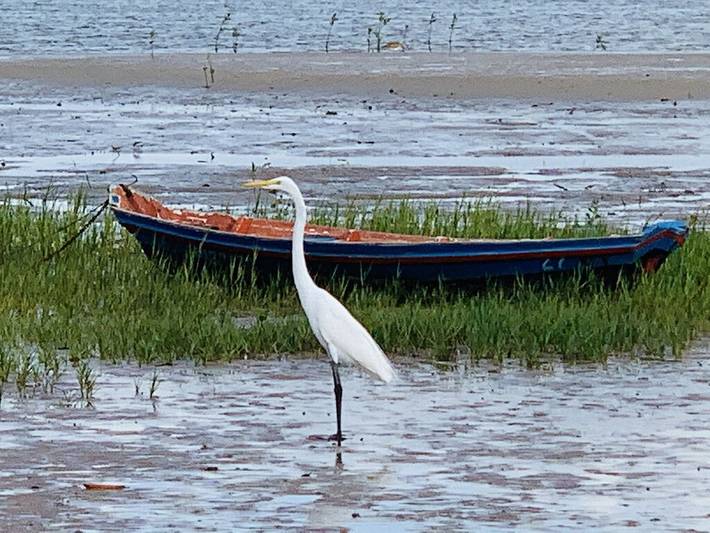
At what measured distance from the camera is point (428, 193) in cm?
2028

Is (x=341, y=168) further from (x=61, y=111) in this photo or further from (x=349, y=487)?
(x=349, y=487)

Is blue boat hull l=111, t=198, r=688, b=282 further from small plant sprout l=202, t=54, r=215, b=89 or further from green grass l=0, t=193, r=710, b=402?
small plant sprout l=202, t=54, r=215, b=89

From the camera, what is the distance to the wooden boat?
500 inches

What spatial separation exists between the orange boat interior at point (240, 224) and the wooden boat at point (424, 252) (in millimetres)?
343

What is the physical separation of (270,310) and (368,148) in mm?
11664

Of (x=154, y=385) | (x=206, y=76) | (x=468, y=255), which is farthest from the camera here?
(x=206, y=76)

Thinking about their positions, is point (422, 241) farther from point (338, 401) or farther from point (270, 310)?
point (338, 401)

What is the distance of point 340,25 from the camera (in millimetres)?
58094

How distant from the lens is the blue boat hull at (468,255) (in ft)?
41.6

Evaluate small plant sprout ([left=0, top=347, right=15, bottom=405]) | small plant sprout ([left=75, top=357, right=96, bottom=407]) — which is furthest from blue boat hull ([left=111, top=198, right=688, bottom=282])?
small plant sprout ([left=75, top=357, right=96, bottom=407])

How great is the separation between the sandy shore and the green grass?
18537 mm

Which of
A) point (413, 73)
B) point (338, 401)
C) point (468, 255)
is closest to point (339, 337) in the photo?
point (338, 401)

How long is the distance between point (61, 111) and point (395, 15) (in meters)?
35.3

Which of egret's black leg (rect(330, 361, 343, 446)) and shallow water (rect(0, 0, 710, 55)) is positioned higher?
egret's black leg (rect(330, 361, 343, 446))
